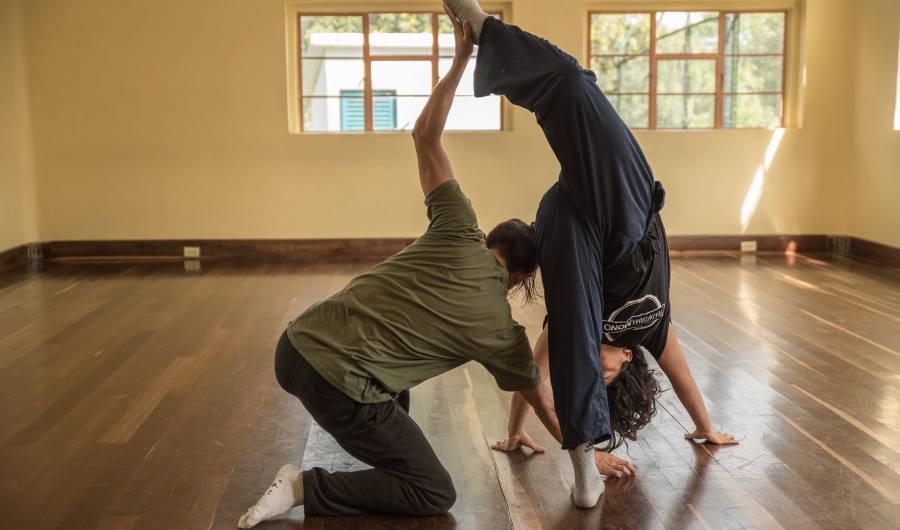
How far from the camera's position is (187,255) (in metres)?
6.96

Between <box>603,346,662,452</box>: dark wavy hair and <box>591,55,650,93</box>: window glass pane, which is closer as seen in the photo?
<box>603,346,662,452</box>: dark wavy hair

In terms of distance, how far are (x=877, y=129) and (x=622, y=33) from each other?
2.15 meters

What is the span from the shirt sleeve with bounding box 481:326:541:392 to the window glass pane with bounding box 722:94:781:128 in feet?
18.4

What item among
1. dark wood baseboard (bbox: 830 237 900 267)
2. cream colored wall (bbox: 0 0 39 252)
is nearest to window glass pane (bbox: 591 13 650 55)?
dark wood baseboard (bbox: 830 237 900 267)

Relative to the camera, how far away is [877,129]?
652 cm

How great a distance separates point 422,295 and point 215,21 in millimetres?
5385

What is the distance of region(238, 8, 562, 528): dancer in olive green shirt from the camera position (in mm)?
2115

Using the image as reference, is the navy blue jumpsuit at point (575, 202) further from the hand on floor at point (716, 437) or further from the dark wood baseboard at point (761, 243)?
the dark wood baseboard at point (761, 243)

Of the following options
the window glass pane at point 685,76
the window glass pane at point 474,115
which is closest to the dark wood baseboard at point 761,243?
the window glass pane at point 685,76

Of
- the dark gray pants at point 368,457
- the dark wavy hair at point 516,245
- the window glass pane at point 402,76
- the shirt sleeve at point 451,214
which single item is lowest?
the dark gray pants at point 368,457

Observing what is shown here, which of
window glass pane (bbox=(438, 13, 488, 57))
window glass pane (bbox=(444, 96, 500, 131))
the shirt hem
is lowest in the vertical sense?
the shirt hem

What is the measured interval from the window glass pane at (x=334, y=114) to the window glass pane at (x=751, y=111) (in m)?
3.13

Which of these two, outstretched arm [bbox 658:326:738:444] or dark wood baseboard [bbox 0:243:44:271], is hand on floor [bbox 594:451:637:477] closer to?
outstretched arm [bbox 658:326:738:444]

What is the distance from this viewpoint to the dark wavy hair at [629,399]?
2.51 m
